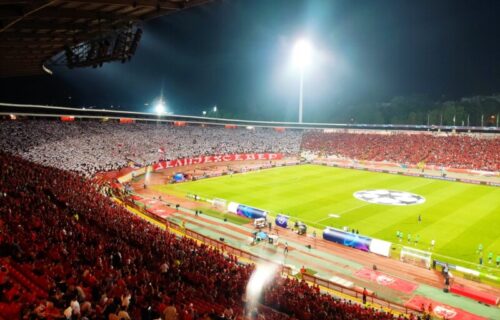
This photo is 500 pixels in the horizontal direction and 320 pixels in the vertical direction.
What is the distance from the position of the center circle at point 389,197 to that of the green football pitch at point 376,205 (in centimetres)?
94

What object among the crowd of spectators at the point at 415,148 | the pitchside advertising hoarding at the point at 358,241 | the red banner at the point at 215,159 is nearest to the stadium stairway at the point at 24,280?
the pitchside advertising hoarding at the point at 358,241

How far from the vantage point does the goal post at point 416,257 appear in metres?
23.9

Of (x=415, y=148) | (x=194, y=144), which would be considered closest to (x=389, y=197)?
(x=415, y=148)

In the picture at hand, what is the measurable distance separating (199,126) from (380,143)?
134 ft

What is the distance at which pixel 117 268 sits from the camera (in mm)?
12758

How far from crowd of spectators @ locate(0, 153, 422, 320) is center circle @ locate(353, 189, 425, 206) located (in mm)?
27665

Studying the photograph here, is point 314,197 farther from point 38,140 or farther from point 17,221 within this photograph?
point 38,140

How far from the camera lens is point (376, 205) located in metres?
38.8

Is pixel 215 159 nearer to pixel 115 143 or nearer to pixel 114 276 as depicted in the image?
pixel 115 143

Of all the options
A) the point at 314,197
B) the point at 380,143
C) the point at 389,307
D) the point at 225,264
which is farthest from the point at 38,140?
the point at 380,143

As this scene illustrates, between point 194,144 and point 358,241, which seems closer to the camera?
point 358,241

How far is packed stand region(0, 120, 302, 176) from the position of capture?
4916cm

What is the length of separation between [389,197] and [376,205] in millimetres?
4970

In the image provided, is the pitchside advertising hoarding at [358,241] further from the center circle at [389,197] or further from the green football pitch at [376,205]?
the center circle at [389,197]
